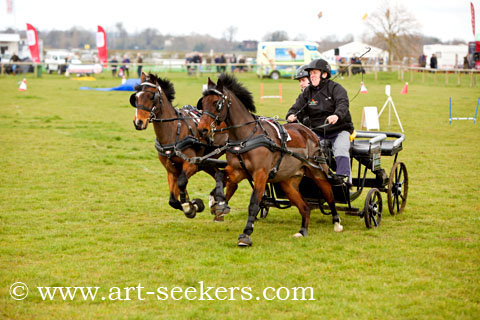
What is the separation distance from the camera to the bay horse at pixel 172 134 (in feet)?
26.5

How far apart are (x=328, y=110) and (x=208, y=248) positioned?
2.83 metres

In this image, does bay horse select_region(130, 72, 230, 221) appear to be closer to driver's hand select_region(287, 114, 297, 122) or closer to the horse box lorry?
driver's hand select_region(287, 114, 297, 122)

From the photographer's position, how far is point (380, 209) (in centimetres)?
895

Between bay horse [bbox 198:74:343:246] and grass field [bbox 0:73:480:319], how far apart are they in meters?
0.73

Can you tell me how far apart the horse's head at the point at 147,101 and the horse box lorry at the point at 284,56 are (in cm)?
3969

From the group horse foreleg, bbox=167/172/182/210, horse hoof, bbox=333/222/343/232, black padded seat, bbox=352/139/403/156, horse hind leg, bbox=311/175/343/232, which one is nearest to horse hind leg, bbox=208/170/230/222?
horse foreleg, bbox=167/172/182/210

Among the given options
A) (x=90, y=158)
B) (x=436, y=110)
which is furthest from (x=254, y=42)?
(x=90, y=158)

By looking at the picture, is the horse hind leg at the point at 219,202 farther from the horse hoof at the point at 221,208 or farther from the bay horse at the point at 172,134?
the bay horse at the point at 172,134

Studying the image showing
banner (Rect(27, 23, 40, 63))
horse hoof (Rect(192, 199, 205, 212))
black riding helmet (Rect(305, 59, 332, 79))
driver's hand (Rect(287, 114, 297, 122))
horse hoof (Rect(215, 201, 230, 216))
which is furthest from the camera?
banner (Rect(27, 23, 40, 63))

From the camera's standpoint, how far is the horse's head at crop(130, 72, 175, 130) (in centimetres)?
795

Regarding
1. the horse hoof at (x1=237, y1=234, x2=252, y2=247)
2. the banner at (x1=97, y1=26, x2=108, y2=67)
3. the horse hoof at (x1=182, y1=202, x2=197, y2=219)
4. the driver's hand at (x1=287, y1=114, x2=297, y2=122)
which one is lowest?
the horse hoof at (x1=237, y1=234, x2=252, y2=247)

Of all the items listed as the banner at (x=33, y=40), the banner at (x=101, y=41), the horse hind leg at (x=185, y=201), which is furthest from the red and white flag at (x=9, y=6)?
the horse hind leg at (x=185, y=201)

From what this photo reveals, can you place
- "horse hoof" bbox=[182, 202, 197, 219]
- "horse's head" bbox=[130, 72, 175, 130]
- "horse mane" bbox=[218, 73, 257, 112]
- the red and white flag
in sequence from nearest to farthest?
"horse mane" bbox=[218, 73, 257, 112], "horse's head" bbox=[130, 72, 175, 130], "horse hoof" bbox=[182, 202, 197, 219], the red and white flag

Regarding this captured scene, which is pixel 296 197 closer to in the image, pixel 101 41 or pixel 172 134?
pixel 172 134
